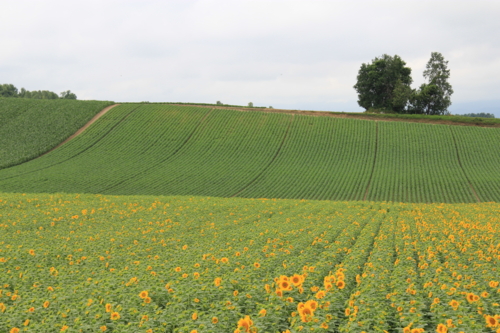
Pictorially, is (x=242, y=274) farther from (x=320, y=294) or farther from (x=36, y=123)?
(x=36, y=123)

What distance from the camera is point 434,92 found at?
299 ft

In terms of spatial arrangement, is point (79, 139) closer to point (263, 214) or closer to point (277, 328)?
point (263, 214)

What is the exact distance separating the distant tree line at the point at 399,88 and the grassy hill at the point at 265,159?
21.8 meters

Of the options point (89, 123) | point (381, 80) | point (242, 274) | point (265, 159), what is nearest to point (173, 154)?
point (265, 159)

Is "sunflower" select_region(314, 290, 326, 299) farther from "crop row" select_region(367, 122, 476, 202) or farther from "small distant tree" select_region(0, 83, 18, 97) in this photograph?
"small distant tree" select_region(0, 83, 18, 97)

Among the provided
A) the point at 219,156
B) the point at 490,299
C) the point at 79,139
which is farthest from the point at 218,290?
the point at 79,139

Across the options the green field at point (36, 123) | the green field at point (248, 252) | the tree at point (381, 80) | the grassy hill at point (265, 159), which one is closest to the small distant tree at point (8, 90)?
the green field at point (36, 123)

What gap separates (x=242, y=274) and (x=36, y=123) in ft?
231

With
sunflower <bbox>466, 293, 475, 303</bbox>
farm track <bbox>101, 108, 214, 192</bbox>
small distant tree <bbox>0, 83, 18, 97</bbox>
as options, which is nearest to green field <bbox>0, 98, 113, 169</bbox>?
farm track <bbox>101, 108, 214, 192</bbox>

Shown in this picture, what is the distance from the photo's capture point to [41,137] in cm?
6381

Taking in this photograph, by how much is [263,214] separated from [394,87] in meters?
83.5

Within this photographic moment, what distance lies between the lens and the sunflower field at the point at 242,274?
6.54m

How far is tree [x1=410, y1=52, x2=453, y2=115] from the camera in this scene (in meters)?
89.1

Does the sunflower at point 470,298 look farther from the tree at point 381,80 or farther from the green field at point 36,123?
the tree at point 381,80
